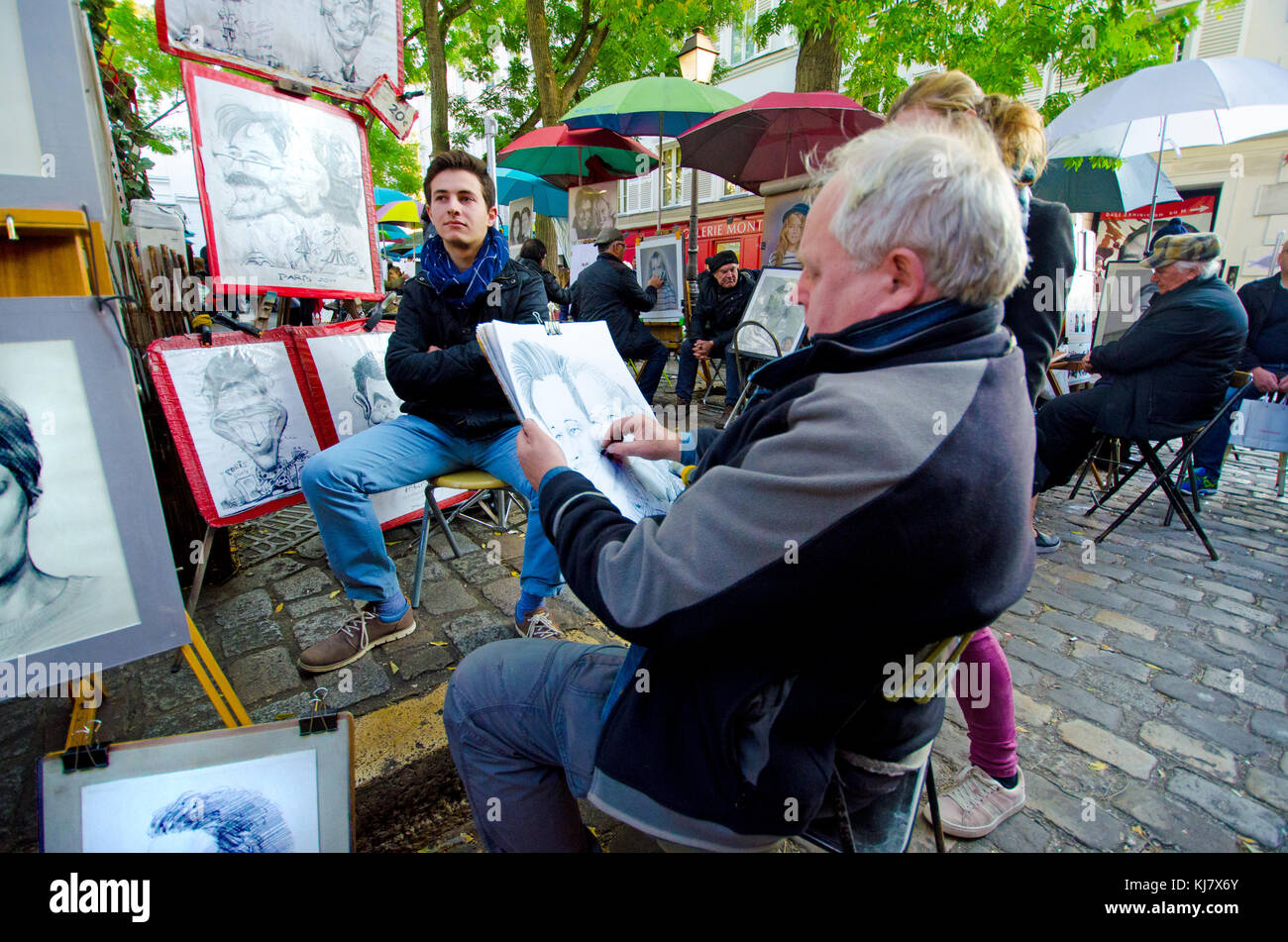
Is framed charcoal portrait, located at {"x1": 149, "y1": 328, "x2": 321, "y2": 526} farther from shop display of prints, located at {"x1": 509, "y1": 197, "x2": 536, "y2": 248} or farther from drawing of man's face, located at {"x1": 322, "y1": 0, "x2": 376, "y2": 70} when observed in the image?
shop display of prints, located at {"x1": 509, "y1": 197, "x2": 536, "y2": 248}

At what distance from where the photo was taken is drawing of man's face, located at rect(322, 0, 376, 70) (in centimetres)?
266

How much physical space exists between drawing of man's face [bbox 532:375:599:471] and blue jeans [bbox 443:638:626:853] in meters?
0.47

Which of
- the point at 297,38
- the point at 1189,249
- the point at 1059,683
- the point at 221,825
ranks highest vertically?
the point at 297,38

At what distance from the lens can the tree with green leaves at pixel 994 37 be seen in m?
6.10

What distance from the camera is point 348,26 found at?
2.72 m

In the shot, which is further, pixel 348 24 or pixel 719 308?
pixel 719 308

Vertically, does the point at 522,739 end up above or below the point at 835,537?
below

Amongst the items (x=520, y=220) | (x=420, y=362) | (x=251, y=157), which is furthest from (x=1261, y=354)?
(x=520, y=220)

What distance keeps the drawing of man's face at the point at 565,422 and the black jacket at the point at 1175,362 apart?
3.65 metres

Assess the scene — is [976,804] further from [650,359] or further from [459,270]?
[650,359]

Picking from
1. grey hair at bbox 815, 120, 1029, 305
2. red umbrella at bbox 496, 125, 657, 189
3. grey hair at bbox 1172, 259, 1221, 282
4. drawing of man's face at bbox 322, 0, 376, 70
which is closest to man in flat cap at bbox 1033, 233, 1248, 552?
grey hair at bbox 1172, 259, 1221, 282

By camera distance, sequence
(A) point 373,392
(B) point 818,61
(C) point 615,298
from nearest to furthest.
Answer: (A) point 373,392 < (C) point 615,298 < (B) point 818,61

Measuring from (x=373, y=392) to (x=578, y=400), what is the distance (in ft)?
5.80
